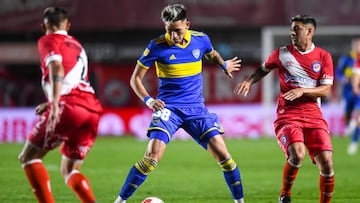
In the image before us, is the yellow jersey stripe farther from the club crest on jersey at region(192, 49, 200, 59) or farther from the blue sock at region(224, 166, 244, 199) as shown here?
the blue sock at region(224, 166, 244, 199)

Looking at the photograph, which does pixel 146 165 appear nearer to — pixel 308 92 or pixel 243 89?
pixel 243 89

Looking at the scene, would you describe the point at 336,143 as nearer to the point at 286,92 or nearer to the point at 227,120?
the point at 227,120

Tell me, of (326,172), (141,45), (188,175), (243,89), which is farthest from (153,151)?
(141,45)

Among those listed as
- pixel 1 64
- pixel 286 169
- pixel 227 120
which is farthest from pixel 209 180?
pixel 1 64

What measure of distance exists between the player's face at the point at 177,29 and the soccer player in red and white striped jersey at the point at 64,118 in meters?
1.07

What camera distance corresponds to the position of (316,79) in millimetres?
8828

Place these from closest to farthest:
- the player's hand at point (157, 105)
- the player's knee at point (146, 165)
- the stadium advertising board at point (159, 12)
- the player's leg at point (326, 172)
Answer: the player's knee at point (146, 165), the player's hand at point (157, 105), the player's leg at point (326, 172), the stadium advertising board at point (159, 12)

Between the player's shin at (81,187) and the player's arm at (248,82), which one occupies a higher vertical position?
the player's arm at (248,82)

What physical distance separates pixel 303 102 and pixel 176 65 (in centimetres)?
142

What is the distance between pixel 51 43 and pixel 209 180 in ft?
17.6

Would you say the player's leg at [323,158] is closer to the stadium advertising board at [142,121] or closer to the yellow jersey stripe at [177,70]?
the yellow jersey stripe at [177,70]

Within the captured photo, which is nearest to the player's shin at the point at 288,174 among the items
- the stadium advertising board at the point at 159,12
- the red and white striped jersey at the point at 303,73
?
the red and white striped jersey at the point at 303,73

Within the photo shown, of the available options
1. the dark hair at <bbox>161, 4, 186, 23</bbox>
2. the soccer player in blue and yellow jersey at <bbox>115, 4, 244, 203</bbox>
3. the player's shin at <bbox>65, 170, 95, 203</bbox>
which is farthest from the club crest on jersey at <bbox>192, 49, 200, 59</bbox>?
the player's shin at <bbox>65, 170, 95, 203</bbox>

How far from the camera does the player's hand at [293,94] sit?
8.48 meters
